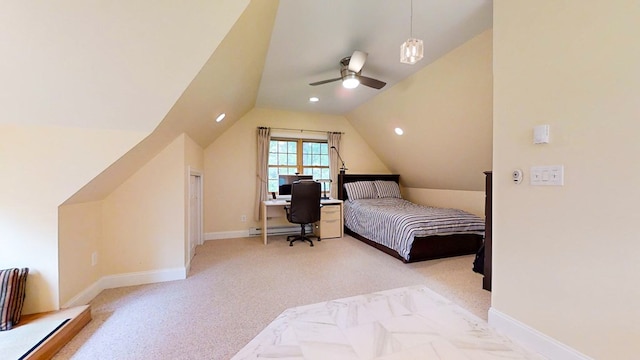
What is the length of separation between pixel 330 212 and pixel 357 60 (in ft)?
8.69

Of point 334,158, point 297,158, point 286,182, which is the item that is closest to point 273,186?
point 286,182

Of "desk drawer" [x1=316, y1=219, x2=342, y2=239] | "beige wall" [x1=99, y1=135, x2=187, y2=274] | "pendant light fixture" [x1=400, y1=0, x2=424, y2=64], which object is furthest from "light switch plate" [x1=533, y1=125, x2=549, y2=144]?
"desk drawer" [x1=316, y1=219, x2=342, y2=239]

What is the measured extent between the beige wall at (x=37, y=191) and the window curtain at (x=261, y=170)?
286 centimetres

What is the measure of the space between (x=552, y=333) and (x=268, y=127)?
458 centimetres

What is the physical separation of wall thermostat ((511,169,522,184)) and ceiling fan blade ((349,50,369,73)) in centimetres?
184

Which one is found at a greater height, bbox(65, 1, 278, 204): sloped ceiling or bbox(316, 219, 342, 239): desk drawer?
bbox(65, 1, 278, 204): sloped ceiling

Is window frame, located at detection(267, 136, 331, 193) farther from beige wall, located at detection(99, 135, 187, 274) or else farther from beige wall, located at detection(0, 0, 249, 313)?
beige wall, located at detection(0, 0, 249, 313)

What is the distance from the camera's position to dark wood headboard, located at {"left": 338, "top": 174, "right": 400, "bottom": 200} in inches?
208

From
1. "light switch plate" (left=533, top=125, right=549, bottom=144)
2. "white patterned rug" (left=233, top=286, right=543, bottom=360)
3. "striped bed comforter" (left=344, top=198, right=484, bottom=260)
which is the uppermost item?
"light switch plate" (left=533, top=125, right=549, bottom=144)

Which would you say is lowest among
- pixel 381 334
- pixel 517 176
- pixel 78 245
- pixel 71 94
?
pixel 381 334

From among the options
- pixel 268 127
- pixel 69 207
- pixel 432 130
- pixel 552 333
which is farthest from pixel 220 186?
pixel 552 333

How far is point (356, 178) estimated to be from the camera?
17.9ft

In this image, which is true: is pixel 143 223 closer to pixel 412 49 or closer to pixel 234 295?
pixel 234 295

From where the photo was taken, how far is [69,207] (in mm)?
2090
